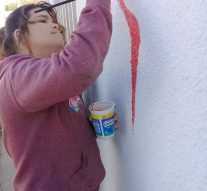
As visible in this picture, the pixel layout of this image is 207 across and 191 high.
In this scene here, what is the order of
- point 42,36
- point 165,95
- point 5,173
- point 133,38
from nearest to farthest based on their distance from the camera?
1. point 165,95
2. point 133,38
3. point 42,36
4. point 5,173

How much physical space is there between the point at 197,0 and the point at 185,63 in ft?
0.60

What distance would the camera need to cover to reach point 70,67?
103 centimetres

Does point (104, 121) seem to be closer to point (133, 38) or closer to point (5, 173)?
point (133, 38)

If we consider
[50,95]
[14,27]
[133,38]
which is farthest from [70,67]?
[14,27]

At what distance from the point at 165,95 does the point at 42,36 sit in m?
0.67

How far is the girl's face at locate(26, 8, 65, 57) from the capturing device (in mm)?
1390

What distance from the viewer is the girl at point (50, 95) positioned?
3.50 ft

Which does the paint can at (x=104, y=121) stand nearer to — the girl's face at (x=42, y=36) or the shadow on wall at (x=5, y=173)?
the girl's face at (x=42, y=36)

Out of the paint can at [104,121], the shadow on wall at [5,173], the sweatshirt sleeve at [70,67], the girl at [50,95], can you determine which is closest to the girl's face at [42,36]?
the girl at [50,95]

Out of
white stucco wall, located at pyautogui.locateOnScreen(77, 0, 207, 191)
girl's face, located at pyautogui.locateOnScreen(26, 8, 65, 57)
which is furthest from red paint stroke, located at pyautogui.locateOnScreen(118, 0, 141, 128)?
girl's face, located at pyautogui.locateOnScreen(26, 8, 65, 57)

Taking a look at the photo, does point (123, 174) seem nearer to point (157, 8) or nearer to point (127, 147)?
point (127, 147)

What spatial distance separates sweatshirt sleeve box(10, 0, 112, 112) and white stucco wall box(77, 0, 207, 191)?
0.16 m

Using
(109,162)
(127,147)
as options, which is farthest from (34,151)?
(109,162)

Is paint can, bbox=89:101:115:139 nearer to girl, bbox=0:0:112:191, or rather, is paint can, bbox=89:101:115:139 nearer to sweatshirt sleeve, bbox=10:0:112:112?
girl, bbox=0:0:112:191
